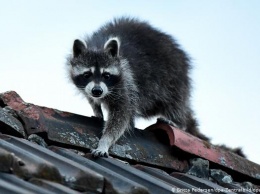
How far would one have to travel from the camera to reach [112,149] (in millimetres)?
3617

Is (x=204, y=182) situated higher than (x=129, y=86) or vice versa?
(x=129, y=86)

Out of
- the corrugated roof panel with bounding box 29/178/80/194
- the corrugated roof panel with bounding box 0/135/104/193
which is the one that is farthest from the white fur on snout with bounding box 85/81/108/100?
the corrugated roof panel with bounding box 29/178/80/194

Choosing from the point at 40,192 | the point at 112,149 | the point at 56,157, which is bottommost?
the point at 40,192

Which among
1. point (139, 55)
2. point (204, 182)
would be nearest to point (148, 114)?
point (139, 55)

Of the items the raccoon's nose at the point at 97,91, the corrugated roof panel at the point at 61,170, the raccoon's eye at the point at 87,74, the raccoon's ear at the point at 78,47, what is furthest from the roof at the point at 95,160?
the raccoon's ear at the point at 78,47

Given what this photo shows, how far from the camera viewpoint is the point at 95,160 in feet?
9.90

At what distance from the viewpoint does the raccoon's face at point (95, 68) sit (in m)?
4.77

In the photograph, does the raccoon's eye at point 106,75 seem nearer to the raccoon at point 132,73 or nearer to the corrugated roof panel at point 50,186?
the raccoon at point 132,73

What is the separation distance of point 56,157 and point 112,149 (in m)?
1.05

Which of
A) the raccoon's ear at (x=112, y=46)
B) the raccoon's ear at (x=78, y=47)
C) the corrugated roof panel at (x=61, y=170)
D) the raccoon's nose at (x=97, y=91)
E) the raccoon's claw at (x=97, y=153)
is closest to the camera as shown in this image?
the corrugated roof panel at (x=61, y=170)

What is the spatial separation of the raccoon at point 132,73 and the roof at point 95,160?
2.10ft

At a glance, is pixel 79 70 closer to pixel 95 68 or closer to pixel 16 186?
pixel 95 68

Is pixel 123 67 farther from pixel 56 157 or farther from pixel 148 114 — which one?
pixel 56 157

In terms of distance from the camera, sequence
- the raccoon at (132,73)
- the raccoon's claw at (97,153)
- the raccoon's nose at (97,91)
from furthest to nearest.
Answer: the raccoon at (132,73), the raccoon's nose at (97,91), the raccoon's claw at (97,153)
